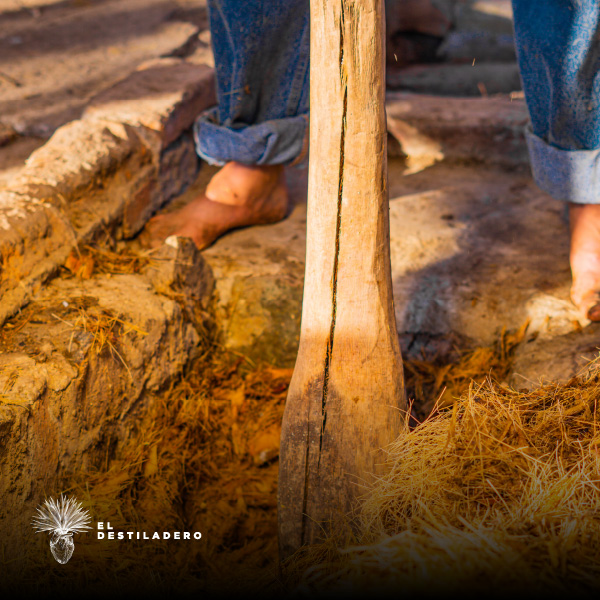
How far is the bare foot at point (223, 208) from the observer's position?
2006 mm

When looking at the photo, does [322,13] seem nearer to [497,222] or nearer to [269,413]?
[269,413]

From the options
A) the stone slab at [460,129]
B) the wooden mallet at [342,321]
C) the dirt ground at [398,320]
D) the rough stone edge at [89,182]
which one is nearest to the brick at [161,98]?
the rough stone edge at [89,182]

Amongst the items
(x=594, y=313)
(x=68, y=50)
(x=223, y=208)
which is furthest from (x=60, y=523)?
(x=68, y=50)

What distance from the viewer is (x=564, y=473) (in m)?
1.00

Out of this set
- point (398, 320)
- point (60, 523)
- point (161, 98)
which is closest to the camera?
point (60, 523)

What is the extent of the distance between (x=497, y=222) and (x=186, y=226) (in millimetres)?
1099

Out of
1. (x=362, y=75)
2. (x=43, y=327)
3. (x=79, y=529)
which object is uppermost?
(x=362, y=75)

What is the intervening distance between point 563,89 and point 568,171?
222mm

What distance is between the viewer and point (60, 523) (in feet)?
3.87

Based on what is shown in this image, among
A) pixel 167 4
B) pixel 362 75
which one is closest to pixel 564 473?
pixel 362 75

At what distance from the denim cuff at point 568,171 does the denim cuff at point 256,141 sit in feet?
2.46

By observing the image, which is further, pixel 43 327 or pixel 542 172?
pixel 542 172

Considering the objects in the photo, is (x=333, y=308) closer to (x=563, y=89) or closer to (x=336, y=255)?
(x=336, y=255)

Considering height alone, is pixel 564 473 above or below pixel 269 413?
above
